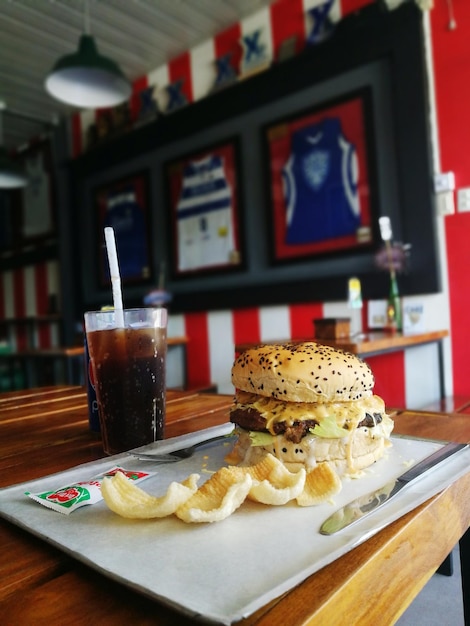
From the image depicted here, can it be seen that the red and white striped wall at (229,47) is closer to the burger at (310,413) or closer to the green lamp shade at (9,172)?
the green lamp shade at (9,172)

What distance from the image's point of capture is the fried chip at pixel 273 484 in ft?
1.94

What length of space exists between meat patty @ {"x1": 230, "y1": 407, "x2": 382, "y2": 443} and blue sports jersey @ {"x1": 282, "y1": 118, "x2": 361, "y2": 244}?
2486 mm

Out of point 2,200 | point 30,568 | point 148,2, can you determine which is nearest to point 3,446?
point 30,568

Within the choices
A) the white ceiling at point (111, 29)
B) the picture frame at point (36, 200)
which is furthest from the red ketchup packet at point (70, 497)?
the picture frame at point (36, 200)

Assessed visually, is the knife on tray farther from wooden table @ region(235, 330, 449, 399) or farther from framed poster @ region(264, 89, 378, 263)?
framed poster @ region(264, 89, 378, 263)

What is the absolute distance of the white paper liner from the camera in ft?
1.39

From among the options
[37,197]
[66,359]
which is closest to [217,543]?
[66,359]

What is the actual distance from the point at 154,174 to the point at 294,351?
3959mm

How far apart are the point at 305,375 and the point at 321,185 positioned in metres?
2.71

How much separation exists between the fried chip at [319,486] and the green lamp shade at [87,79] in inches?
115

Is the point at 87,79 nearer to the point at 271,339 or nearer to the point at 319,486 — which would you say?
the point at 271,339

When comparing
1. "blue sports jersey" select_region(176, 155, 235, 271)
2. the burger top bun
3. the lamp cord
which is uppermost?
the lamp cord

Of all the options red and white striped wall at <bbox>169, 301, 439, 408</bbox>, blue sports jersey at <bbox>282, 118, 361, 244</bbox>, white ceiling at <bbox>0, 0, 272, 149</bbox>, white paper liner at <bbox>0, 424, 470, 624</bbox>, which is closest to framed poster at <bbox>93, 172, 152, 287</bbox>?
red and white striped wall at <bbox>169, 301, 439, 408</bbox>

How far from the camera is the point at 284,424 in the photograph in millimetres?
830
